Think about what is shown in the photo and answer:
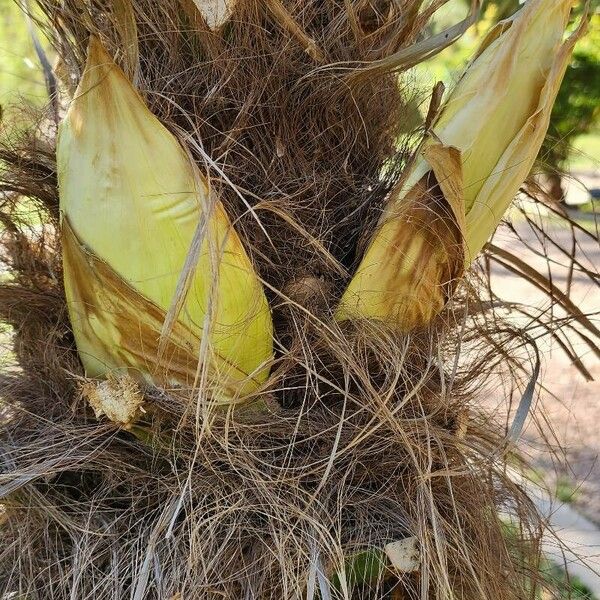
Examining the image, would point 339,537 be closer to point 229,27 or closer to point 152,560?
point 152,560

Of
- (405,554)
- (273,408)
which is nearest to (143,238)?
(273,408)

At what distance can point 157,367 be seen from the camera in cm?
54

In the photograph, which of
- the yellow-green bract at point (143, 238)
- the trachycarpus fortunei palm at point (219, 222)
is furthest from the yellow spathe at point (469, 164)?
the yellow-green bract at point (143, 238)

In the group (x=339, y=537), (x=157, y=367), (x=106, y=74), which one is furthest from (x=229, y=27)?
(x=339, y=537)

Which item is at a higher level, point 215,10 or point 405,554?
point 215,10

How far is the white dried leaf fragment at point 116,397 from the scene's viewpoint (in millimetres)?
535

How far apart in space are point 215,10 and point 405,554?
42 cm

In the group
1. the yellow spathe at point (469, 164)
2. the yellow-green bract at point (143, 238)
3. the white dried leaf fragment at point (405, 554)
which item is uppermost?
the yellow spathe at point (469, 164)

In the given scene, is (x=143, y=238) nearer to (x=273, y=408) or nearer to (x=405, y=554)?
(x=273, y=408)

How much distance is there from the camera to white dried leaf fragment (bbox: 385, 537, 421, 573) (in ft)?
1.85

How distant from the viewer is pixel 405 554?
1.86 feet

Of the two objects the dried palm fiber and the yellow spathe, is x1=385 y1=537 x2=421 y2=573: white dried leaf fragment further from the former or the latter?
the yellow spathe

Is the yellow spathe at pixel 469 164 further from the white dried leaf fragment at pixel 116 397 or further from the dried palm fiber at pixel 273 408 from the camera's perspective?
the white dried leaf fragment at pixel 116 397

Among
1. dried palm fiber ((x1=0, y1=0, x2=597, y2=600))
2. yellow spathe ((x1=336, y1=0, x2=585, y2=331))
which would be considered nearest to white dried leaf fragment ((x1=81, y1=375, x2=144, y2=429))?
dried palm fiber ((x1=0, y1=0, x2=597, y2=600))
